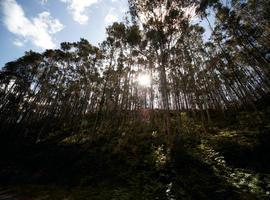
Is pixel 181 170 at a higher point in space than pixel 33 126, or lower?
lower

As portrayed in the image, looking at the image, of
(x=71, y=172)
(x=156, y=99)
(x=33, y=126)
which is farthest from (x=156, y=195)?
(x=33, y=126)

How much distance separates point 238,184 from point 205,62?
25.3 meters

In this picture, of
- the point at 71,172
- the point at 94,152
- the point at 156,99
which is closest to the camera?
the point at 71,172

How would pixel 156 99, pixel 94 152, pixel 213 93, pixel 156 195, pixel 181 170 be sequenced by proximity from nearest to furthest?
pixel 156 195, pixel 181 170, pixel 94 152, pixel 213 93, pixel 156 99

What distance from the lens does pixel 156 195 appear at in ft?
21.9

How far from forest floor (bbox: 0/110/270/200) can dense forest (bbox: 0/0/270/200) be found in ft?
0.18

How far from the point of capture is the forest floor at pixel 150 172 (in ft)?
21.9

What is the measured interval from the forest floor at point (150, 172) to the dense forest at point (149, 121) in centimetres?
6

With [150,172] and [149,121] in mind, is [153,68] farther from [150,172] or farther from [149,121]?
[150,172]

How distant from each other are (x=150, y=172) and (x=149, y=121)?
1566cm

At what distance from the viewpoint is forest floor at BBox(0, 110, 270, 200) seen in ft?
21.9

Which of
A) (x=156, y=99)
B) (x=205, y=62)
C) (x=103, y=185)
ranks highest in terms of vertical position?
(x=205, y=62)

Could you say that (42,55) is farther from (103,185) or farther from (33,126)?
(103,185)

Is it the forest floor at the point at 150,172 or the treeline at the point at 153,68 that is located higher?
the treeline at the point at 153,68
